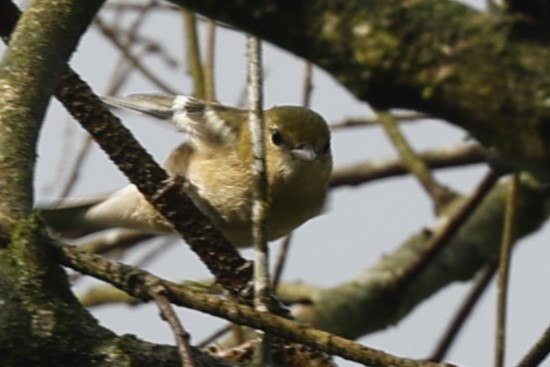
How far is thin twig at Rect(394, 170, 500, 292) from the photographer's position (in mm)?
4035

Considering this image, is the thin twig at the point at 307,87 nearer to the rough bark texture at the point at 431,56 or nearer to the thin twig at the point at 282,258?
the thin twig at the point at 282,258

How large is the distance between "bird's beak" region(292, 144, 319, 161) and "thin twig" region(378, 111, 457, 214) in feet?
1.78

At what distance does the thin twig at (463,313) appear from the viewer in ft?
14.3

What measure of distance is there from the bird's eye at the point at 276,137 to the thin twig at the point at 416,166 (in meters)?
0.54

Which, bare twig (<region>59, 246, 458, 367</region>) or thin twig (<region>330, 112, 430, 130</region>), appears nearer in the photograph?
bare twig (<region>59, 246, 458, 367</region>)

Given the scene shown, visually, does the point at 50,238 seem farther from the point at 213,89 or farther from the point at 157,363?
the point at 213,89

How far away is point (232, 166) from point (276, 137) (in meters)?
0.17

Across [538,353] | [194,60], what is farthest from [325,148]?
[538,353]

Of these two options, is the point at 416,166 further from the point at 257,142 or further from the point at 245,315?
the point at 245,315

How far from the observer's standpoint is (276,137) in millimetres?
4074

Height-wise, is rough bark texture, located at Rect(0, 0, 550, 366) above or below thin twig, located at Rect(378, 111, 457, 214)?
below

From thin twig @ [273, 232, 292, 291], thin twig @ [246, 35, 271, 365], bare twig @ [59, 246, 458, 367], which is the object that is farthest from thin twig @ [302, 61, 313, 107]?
bare twig @ [59, 246, 458, 367]

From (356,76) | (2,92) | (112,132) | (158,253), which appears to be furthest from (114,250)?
(356,76)

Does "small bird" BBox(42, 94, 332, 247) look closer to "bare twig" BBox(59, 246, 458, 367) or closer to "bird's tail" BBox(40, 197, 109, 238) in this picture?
"bird's tail" BBox(40, 197, 109, 238)
